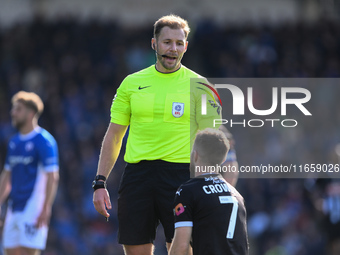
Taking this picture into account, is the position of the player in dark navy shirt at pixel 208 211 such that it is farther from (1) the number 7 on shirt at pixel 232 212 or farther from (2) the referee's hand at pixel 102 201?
(2) the referee's hand at pixel 102 201

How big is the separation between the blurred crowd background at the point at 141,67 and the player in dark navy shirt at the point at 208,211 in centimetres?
508

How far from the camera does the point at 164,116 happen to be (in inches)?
209

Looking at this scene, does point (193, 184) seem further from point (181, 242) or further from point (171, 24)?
point (171, 24)

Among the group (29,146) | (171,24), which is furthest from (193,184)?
(29,146)

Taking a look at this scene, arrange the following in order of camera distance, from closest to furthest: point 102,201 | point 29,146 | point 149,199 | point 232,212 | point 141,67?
point 232,212, point 102,201, point 149,199, point 29,146, point 141,67

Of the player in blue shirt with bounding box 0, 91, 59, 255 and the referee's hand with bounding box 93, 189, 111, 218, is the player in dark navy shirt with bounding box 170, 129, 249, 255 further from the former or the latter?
the player in blue shirt with bounding box 0, 91, 59, 255

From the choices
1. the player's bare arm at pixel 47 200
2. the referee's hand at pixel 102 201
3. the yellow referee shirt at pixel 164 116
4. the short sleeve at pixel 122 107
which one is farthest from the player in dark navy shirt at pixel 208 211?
the player's bare arm at pixel 47 200

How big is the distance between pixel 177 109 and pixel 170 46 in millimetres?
509

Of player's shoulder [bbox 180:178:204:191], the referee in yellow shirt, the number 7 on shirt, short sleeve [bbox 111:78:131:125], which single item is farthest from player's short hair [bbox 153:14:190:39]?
the number 7 on shirt

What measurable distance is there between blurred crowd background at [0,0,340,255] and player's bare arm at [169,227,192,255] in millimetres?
5276

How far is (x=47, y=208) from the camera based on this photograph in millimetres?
8172

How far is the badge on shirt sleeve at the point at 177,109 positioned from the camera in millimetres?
5301

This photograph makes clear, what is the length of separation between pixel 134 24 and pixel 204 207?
15.7 metres

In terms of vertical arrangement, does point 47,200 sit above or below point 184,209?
below
